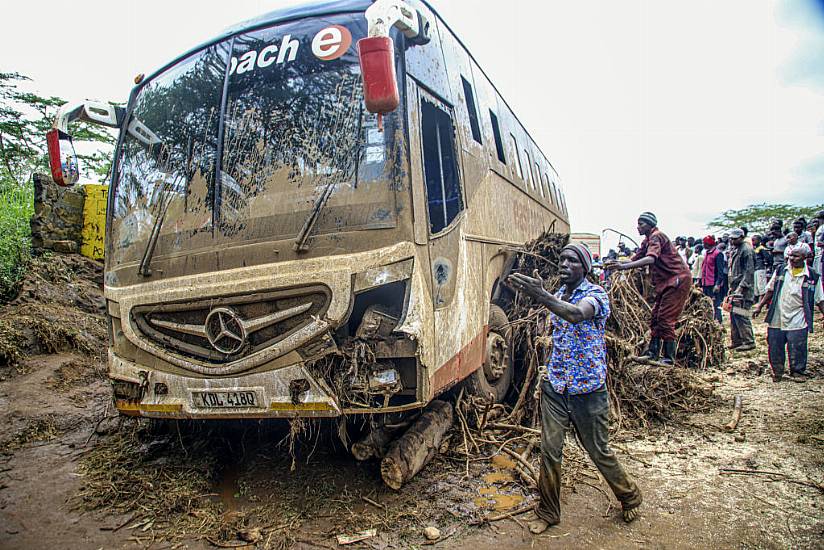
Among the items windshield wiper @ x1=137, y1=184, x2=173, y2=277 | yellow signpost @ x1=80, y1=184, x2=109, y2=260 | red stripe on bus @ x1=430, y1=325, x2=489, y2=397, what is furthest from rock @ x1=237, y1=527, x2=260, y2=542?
yellow signpost @ x1=80, y1=184, x2=109, y2=260

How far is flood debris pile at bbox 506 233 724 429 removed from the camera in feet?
16.5

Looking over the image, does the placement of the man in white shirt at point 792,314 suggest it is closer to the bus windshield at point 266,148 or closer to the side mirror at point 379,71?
the bus windshield at point 266,148

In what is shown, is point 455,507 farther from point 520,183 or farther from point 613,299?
point 520,183

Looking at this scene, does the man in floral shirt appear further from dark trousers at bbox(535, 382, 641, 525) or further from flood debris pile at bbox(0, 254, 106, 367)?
flood debris pile at bbox(0, 254, 106, 367)

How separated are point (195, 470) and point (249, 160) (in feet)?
7.80

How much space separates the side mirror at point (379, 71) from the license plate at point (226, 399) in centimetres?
193

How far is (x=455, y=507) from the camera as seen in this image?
129 inches

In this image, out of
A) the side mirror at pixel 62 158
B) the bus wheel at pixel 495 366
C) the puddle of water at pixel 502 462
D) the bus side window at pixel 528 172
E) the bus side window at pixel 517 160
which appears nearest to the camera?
the puddle of water at pixel 502 462

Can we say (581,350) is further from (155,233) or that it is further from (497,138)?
(497,138)

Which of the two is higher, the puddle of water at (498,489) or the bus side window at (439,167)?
the bus side window at (439,167)

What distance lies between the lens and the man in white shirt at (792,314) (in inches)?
242

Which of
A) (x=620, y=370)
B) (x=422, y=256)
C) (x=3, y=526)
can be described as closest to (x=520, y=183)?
(x=620, y=370)

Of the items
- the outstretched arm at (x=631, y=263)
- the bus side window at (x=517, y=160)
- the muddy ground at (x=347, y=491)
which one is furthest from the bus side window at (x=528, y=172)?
the muddy ground at (x=347, y=491)

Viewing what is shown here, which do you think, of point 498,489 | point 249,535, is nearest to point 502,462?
point 498,489
